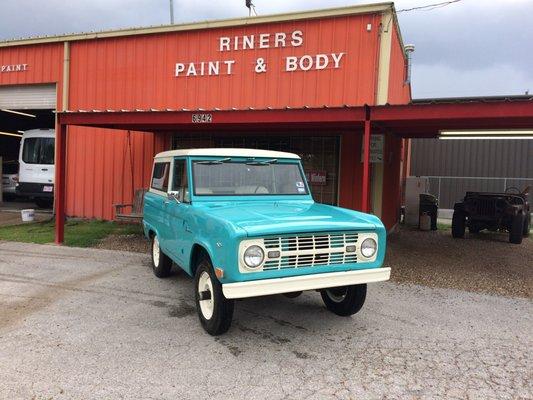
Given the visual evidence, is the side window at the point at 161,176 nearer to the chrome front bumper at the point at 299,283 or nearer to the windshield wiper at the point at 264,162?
the windshield wiper at the point at 264,162

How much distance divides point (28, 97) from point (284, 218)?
11687 mm

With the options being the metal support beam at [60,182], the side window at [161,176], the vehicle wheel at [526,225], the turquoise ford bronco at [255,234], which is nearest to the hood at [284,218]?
the turquoise ford bronco at [255,234]


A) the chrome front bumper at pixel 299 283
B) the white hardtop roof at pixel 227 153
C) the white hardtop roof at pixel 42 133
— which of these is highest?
the white hardtop roof at pixel 42 133

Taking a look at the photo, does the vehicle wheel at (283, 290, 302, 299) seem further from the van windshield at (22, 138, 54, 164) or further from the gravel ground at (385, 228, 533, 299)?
the van windshield at (22, 138, 54, 164)

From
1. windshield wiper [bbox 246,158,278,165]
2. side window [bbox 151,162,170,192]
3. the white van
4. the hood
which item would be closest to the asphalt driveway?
the hood

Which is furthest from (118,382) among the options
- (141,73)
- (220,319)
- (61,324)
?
(141,73)

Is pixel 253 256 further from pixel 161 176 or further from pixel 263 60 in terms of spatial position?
pixel 263 60

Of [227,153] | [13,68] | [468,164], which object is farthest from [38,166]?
[468,164]

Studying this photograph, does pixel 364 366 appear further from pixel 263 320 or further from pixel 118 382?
pixel 118 382

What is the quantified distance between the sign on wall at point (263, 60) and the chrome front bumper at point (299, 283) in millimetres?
6666

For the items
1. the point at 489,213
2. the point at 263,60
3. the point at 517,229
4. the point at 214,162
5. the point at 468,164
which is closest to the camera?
the point at 214,162

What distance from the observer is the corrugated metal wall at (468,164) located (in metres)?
19.9

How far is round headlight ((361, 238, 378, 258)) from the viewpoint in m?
4.26

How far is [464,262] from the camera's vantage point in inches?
322
